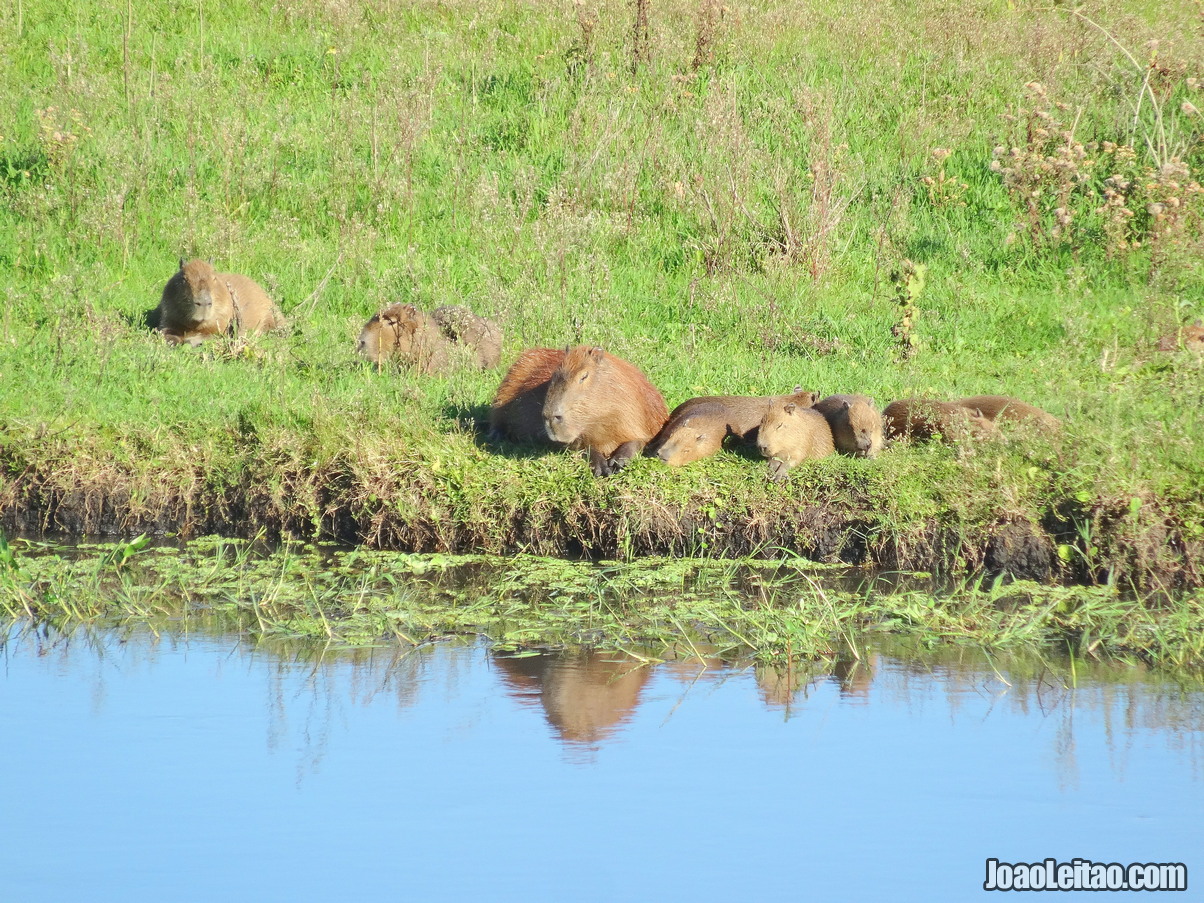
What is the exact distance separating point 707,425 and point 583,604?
153 cm

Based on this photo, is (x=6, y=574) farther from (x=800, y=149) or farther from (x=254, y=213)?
(x=800, y=149)

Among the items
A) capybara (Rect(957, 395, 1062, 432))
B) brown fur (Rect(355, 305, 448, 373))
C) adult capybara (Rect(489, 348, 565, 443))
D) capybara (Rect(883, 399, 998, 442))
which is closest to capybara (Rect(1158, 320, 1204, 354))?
capybara (Rect(957, 395, 1062, 432))

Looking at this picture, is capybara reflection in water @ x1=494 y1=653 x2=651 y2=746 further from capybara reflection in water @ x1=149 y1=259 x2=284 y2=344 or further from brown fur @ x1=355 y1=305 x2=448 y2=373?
capybara reflection in water @ x1=149 y1=259 x2=284 y2=344

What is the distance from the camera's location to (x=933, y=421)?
6.95 metres

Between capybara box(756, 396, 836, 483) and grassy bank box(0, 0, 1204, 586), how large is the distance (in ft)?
0.36

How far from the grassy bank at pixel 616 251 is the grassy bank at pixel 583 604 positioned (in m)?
0.34

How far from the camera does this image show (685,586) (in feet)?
20.0

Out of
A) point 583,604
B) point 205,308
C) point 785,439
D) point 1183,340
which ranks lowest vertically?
point 583,604

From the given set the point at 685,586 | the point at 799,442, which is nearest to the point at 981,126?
the point at 799,442

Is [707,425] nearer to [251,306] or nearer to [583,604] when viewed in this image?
[583,604]

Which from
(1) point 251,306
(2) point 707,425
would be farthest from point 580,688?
(1) point 251,306

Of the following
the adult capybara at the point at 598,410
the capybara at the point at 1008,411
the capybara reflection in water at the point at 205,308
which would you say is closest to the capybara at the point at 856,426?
the capybara at the point at 1008,411

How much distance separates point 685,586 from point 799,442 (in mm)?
1069

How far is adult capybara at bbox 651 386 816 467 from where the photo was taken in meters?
6.75
